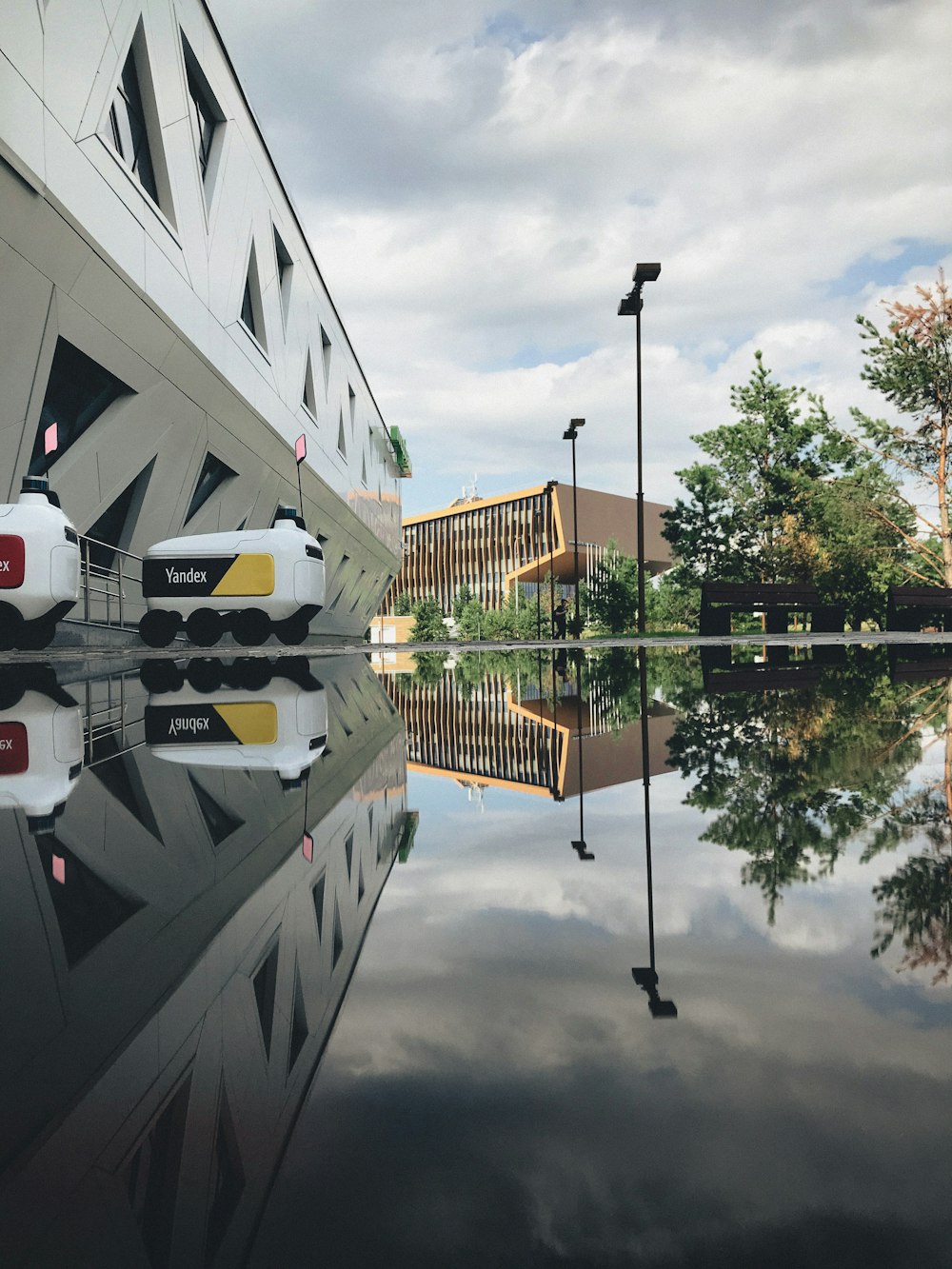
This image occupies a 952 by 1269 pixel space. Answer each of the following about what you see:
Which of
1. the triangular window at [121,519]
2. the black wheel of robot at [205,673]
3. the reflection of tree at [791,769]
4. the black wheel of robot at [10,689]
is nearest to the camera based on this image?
the reflection of tree at [791,769]

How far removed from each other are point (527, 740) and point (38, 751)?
91.5 inches

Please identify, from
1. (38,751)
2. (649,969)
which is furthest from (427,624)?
(649,969)

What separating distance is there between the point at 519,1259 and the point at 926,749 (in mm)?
3591

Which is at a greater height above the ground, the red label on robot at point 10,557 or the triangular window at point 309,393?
the triangular window at point 309,393

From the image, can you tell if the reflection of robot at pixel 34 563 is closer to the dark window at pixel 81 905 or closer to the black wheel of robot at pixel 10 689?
the black wheel of robot at pixel 10 689

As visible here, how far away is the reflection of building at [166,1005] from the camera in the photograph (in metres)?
0.88

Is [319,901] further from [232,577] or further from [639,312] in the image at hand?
[639,312]

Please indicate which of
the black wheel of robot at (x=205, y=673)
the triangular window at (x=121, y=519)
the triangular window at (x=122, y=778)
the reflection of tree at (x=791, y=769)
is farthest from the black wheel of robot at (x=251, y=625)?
the triangular window at (x=122, y=778)

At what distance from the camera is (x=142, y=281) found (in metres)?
14.8

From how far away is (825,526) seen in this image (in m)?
41.4

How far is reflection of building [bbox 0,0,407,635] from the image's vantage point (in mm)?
11758

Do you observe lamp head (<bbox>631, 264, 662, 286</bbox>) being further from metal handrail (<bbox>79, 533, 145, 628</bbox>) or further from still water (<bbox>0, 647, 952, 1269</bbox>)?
still water (<bbox>0, 647, 952, 1269</bbox>)

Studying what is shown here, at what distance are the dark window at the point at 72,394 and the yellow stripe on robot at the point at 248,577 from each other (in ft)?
9.65

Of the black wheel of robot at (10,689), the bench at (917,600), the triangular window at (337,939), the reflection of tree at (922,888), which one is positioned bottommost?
the triangular window at (337,939)
